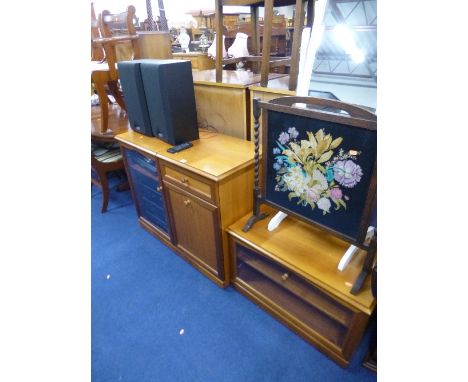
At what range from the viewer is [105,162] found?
2.16m

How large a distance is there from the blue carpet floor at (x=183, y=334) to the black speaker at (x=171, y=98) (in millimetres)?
820

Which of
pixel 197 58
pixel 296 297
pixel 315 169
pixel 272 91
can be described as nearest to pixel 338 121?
pixel 315 169

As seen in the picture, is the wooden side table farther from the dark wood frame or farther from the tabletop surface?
the tabletop surface

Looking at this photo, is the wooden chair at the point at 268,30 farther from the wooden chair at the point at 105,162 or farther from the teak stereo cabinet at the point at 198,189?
the wooden chair at the point at 105,162

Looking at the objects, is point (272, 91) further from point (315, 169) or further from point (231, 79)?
point (315, 169)

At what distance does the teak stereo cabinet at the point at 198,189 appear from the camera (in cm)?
130

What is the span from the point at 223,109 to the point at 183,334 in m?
1.25

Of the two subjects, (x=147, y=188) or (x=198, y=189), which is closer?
(x=198, y=189)

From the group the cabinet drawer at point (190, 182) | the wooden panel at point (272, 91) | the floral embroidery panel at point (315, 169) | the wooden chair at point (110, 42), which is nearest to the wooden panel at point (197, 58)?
the wooden chair at point (110, 42)

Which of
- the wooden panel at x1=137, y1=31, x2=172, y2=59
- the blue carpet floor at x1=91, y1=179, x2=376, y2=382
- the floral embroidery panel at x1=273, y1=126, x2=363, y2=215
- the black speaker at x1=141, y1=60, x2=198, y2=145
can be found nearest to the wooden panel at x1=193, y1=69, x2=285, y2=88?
the black speaker at x1=141, y1=60, x2=198, y2=145

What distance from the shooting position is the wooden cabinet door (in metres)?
1.38

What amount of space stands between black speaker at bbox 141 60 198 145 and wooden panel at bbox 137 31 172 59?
0.74 meters
